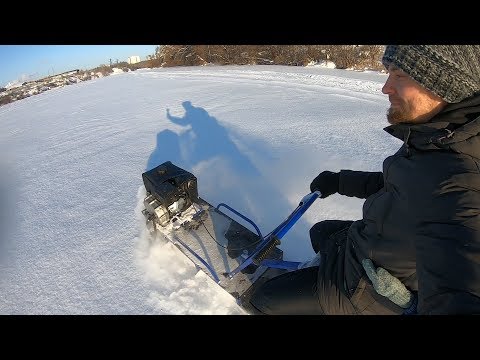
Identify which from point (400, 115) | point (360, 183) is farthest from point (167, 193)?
point (400, 115)

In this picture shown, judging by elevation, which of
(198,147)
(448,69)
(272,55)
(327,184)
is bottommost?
(198,147)

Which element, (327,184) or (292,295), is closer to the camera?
(292,295)

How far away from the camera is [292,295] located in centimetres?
179

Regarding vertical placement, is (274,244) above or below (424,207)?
below

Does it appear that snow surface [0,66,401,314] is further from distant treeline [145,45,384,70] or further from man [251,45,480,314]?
distant treeline [145,45,384,70]

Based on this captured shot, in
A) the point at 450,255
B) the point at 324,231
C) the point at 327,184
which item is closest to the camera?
the point at 450,255

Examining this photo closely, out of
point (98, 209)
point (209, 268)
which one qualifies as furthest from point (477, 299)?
point (98, 209)

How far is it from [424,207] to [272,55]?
12932 millimetres

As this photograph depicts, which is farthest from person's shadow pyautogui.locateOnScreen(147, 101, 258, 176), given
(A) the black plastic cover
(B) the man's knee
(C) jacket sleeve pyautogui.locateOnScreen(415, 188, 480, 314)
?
(C) jacket sleeve pyautogui.locateOnScreen(415, 188, 480, 314)

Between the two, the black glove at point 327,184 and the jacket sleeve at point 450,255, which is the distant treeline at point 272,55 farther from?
the jacket sleeve at point 450,255

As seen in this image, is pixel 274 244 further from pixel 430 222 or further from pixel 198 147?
pixel 198 147

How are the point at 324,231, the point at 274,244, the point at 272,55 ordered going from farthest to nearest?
the point at 272,55 < the point at 324,231 < the point at 274,244

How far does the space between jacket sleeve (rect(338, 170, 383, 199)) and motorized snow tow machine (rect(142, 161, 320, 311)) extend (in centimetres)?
23
